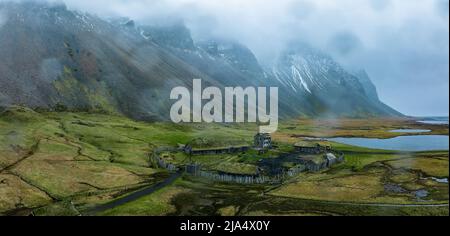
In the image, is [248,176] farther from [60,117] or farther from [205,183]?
[60,117]

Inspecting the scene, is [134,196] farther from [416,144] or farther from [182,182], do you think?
[416,144]

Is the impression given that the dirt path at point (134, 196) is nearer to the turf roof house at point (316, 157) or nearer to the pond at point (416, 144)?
the turf roof house at point (316, 157)

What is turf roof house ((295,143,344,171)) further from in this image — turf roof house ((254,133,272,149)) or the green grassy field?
turf roof house ((254,133,272,149))

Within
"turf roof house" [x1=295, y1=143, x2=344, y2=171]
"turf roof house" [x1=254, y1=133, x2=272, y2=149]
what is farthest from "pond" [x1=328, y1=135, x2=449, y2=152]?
"turf roof house" [x1=254, y1=133, x2=272, y2=149]

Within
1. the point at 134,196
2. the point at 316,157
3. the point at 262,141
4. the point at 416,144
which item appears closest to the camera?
the point at 134,196

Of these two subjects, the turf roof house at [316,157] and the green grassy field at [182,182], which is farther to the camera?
the turf roof house at [316,157]

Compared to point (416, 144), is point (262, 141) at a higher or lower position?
higher

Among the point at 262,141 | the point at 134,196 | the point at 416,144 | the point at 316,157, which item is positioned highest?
the point at 262,141

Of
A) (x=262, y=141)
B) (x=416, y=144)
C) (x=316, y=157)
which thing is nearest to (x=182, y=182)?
(x=316, y=157)

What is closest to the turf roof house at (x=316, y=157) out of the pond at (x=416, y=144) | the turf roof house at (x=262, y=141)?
the turf roof house at (x=262, y=141)
